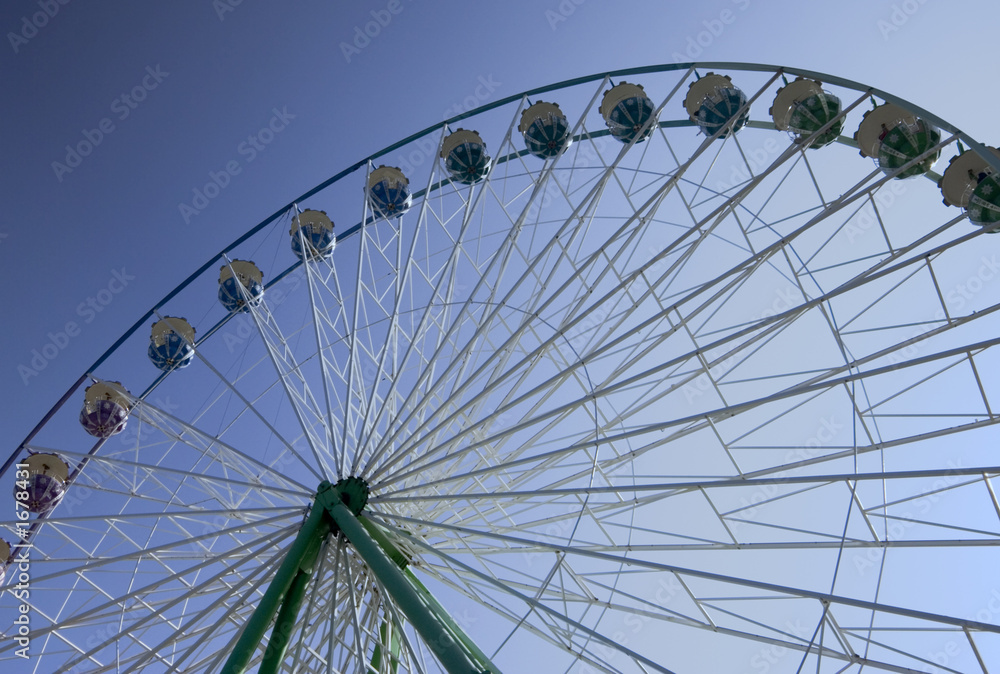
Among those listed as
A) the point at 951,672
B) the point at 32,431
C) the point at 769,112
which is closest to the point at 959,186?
the point at 769,112

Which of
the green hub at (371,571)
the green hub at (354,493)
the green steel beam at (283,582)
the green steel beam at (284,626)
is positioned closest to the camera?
the green hub at (371,571)

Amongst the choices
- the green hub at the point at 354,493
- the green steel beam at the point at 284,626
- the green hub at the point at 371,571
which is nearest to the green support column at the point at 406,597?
the green hub at the point at 371,571

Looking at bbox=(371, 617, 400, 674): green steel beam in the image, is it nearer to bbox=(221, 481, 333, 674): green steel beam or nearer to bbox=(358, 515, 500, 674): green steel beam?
bbox=(358, 515, 500, 674): green steel beam

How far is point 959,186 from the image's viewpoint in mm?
9945

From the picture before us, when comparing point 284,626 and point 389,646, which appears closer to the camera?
point 284,626

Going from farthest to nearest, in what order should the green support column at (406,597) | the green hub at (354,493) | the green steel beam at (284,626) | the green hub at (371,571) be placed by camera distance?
the green hub at (354,493) < the green steel beam at (284,626) < the green hub at (371,571) < the green support column at (406,597)

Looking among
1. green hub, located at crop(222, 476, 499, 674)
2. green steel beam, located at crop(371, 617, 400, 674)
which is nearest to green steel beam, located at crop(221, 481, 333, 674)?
green hub, located at crop(222, 476, 499, 674)

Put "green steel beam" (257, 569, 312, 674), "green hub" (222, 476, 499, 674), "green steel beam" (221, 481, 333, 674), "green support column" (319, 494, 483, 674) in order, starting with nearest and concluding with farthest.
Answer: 1. "green support column" (319, 494, 483, 674)
2. "green hub" (222, 476, 499, 674)
3. "green steel beam" (221, 481, 333, 674)
4. "green steel beam" (257, 569, 312, 674)

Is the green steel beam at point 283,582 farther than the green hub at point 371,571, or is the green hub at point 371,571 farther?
the green steel beam at point 283,582

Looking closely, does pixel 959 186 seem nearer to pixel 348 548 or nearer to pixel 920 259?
Answer: pixel 920 259

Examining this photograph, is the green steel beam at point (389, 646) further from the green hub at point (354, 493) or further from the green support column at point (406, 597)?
the green hub at point (354, 493)

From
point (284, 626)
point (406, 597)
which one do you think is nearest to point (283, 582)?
point (284, 626)

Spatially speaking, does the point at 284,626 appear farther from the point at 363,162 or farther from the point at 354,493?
the point at 363,162

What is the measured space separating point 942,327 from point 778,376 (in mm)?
1930
